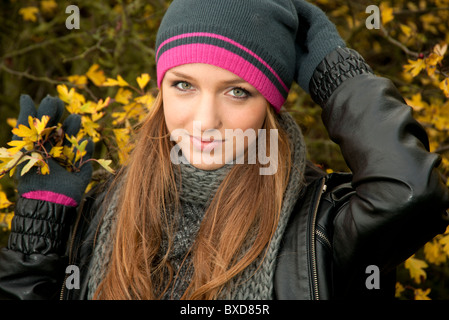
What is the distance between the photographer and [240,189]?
1.84 m

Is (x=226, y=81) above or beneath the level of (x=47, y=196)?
above

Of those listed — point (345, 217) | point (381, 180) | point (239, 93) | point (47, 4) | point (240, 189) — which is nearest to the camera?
point (381, 180)

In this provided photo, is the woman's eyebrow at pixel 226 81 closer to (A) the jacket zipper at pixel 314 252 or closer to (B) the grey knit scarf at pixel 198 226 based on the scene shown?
(B) the grey knit scarf at pixel 198 226

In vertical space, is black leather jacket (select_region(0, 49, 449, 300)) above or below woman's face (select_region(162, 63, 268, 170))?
below

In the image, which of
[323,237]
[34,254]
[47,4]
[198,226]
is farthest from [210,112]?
[47,4]

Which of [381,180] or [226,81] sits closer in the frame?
[381,180]

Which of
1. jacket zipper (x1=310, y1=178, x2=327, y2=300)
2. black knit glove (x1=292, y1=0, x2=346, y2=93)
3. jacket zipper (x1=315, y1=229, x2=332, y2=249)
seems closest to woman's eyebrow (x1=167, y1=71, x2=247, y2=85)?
black knit glove (x1=292, y1=0, x2=346, y2=93)

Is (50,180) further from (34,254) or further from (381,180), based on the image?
(381,180)

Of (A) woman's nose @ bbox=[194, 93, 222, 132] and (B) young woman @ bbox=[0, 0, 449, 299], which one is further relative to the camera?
(A) woman's nose @ bbox=[194, 93, 222, 132]

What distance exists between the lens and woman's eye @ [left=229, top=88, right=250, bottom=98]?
1.71 m

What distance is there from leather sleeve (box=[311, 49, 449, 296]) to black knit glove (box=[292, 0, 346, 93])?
0.16m

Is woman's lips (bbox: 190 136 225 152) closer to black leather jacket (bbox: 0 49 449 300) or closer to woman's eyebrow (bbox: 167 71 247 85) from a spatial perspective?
woman's eyebrow (bbox: 167 71 247 85)

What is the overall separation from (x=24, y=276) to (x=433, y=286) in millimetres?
2782

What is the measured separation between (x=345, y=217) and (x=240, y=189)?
451 mm
